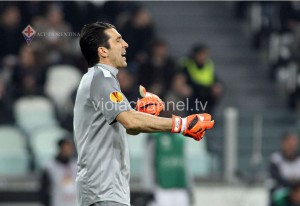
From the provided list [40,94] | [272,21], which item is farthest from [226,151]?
[272,21]

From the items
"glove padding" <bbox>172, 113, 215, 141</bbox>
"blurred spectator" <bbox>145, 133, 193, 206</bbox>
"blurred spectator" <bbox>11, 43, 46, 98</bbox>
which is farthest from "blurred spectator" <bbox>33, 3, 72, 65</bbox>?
"glove padding" <bbox>172, 113, 215, 141</bbox>

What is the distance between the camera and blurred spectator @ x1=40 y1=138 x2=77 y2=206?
10.4 m

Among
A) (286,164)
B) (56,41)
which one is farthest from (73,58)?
(286,164)

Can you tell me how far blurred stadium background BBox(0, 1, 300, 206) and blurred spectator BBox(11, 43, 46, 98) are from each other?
1 cm

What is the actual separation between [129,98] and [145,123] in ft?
16.8

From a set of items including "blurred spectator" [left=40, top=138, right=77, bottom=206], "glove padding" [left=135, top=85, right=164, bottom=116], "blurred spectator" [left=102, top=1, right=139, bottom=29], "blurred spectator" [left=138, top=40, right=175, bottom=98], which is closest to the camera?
"glove padding" [left=135, top=85, right=164, bottom=116]

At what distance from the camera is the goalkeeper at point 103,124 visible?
5039 millimetres

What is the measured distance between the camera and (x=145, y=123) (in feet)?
16.4

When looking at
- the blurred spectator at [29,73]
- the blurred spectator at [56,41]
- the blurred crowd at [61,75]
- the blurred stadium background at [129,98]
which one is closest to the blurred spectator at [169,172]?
the blurred crowd at [61,75]

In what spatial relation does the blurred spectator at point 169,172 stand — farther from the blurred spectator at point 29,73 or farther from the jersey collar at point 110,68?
the jersey collar at point 110,68

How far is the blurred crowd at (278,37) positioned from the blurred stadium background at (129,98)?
0.09 feet

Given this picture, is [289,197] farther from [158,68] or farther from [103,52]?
[103,52]

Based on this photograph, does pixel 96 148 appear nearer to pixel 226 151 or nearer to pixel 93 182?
pixel 93 182

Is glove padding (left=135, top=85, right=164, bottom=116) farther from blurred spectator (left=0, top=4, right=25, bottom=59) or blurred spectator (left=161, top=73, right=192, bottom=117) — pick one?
blurred spectator (left=0, top=4, right=25, bottom=59)
